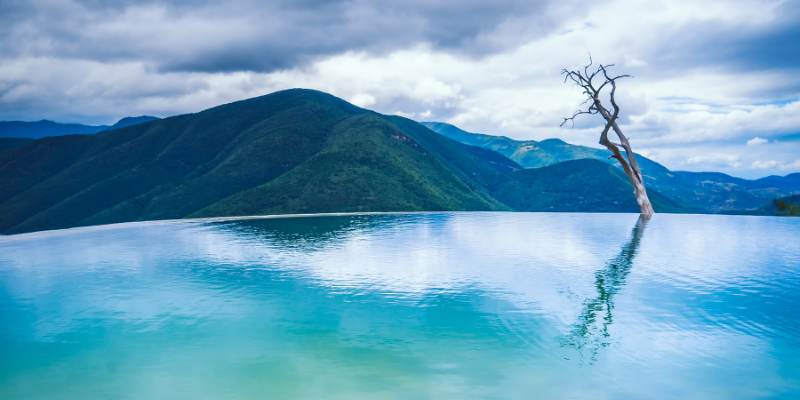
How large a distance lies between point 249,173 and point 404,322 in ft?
311

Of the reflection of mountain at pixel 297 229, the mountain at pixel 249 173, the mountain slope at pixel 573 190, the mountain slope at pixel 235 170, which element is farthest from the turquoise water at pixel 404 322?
the mountain slope at pixel 573 190

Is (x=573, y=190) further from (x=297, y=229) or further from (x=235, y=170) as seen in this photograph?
(x=297, y=229)

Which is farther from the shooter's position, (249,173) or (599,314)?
(249,173)

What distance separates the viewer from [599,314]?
11.1 m

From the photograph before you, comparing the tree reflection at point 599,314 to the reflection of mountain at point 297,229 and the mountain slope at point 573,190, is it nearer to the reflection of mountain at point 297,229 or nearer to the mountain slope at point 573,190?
the reflection of mountain at point 297,229

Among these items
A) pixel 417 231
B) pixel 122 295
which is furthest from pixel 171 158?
pixel 122 295

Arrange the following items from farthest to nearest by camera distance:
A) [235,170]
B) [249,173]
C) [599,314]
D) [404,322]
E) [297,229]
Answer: [235,170]
[249,173]
[297,229]
[599,314]
[404,322]

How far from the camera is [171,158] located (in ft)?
394

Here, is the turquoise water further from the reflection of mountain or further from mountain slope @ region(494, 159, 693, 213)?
mountain slope @ region(494, 159, 693, 213)

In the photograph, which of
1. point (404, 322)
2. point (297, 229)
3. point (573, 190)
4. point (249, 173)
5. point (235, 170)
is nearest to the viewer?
point (404, 322)

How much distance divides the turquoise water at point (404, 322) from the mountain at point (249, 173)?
53.7m

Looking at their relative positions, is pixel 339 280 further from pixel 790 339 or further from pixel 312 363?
pixel 790 339

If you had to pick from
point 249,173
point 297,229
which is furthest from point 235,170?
point 297,229

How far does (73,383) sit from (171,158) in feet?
414
